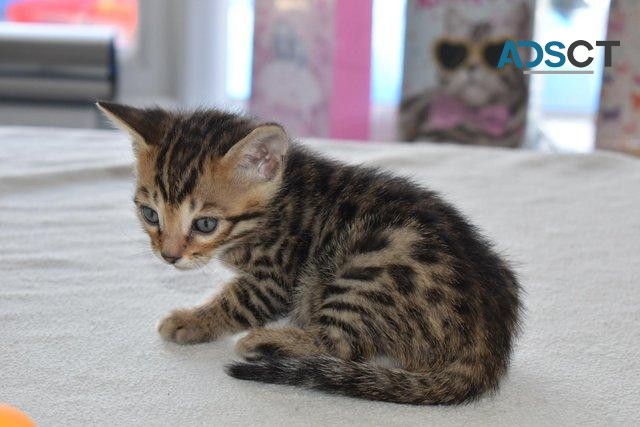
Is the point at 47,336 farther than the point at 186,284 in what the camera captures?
No

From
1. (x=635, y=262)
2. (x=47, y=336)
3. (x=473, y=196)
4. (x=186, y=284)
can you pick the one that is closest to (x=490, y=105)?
(x=473, y=196)

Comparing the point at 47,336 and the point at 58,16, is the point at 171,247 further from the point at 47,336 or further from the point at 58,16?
the point at 58,16

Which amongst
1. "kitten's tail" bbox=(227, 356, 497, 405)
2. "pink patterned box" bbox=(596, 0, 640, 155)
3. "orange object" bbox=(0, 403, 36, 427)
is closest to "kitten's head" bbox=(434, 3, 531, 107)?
"pink patterned box" bbox=(596, 0, 640, 155)

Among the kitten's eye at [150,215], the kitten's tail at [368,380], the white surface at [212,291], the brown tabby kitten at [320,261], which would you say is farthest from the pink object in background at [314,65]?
the kitten's tail at [368,380]

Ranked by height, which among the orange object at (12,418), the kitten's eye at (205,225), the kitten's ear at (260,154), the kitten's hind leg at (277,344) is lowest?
the kitten's hind leg at (277,344)

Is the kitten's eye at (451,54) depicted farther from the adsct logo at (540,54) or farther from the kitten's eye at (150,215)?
the kitten's eye at (150,215)

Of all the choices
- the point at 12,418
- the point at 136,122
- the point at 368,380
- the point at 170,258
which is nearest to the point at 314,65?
the point at 136,122
